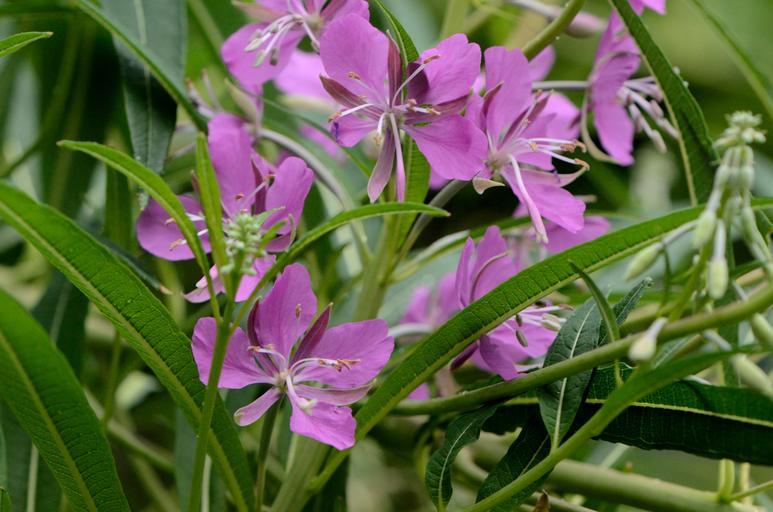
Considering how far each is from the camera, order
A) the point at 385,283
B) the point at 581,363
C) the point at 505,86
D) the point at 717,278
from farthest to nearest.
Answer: the point at 385,283
the point at 505,86
the point at 581,363
the point at 717,278

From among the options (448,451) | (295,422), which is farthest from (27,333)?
(448,451)

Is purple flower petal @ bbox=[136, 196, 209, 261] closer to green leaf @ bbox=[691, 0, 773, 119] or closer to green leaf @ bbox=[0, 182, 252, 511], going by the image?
green leaf @ bbox=[0, 182, 252, 511]

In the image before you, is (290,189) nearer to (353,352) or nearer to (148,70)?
(353,352)

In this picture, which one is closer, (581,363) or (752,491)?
(581,363)

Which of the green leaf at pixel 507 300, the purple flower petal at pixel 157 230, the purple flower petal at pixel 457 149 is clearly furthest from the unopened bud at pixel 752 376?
the purple flower petal at pixel 157 230

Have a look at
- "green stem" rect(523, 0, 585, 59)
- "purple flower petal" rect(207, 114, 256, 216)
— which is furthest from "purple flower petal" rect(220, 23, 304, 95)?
"green stem" rect(523, 0, 585, 59)

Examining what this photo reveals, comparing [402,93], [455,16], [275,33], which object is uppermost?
[455,16]

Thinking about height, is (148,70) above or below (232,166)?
above

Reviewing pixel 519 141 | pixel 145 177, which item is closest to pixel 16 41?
pixel 145 177

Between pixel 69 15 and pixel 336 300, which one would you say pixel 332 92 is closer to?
pixel 336 300
